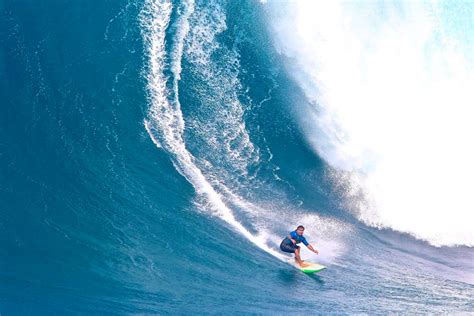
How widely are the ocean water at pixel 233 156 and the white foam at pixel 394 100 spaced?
59 millimetres

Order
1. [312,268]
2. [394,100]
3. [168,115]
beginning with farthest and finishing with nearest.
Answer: [394,100], [168,115], [312,268]

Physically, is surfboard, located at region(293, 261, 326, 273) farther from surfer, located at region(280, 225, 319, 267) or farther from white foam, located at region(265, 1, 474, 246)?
white foam, located at region(265, 1, 474, 246)

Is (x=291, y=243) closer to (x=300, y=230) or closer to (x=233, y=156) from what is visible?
(x=300, y=230)

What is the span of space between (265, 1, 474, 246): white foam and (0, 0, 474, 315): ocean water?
0.19 feet

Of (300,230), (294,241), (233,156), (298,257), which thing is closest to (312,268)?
(298,257)

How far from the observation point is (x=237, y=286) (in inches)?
520

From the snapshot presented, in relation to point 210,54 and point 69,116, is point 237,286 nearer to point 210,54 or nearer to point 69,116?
point 69,116

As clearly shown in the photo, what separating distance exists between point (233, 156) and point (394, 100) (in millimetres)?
7214

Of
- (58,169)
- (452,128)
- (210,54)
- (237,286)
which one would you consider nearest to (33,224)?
(58,169)

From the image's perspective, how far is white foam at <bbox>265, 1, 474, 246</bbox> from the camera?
17891 millimetres

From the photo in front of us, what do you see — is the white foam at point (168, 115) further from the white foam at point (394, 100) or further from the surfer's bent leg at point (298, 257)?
the white foam at point (394, 100)

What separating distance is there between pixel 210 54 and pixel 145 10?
2.72 metres

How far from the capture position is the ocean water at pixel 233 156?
43.2 ft

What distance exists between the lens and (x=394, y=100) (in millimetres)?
20234
